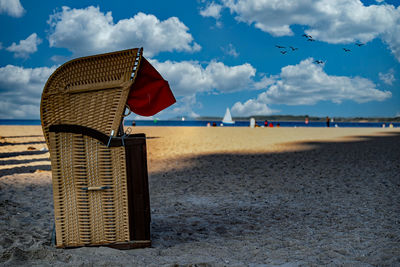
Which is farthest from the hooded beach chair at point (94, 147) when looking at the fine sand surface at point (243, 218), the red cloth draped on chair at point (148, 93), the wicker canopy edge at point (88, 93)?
the fine sand surface at point (243, 218)

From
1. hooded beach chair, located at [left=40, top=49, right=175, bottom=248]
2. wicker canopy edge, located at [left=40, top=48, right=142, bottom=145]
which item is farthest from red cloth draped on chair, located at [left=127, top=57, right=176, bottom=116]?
wicker canopy edge, located at [left=40, top=48, right=142, bottom=145]

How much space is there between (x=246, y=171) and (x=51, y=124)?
6391mm

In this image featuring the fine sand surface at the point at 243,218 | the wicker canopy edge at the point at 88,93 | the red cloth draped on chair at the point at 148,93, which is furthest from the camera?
the red cloth draped on chair at the point at 148,93

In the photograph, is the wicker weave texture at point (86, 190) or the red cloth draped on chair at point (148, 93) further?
the red cloth draped on chair at point (148, 93)

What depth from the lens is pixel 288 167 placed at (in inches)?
378

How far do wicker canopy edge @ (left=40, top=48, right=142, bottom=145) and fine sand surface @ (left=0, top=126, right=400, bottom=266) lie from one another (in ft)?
4.58

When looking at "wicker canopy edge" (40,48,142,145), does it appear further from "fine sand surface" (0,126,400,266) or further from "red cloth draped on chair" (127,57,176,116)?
"fine sand surface" (0,126,400,266)

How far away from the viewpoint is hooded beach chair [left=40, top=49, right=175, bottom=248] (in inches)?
134

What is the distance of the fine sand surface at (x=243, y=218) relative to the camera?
3.28m

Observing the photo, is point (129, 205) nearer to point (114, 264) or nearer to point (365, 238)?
point (114, 264)

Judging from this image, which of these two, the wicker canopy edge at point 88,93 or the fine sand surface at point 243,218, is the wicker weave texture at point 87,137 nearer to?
the wicker canopy edge at point 88,93

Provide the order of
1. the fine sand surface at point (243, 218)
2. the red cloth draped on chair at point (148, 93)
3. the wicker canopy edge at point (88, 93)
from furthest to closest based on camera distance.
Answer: the red cloth draped on chair at point (148, 93) → the wicker canopy edge at point (88, 93) → the fine sand surface at point (243, 218)

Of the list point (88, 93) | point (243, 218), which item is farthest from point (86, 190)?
point (243, 218)

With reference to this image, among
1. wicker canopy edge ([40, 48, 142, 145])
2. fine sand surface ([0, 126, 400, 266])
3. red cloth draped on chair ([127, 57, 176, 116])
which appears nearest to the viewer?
fine sand surface ([0, 126, 400, 266])
